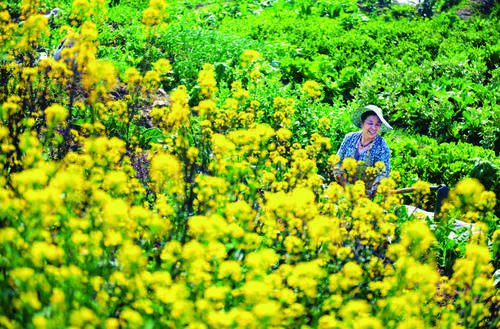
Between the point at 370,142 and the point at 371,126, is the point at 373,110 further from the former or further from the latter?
the point at 370,142

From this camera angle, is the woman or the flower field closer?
the flower field

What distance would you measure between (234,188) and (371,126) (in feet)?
8.14

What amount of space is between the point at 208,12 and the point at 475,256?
37.6 ft

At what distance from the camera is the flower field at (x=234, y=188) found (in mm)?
2336

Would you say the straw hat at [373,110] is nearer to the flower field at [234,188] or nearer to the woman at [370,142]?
the woman at [370,142]

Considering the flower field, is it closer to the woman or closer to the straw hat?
the woman

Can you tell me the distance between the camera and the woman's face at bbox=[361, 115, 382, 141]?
199 inches

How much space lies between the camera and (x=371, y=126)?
5.08m

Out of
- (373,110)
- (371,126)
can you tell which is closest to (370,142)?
(371,126)

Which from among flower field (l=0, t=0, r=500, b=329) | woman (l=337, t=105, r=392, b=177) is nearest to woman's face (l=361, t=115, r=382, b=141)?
woman (l=337, t=105, r=392, b=177)

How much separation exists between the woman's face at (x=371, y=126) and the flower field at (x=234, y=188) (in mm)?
485

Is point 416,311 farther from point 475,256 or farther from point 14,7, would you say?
point 14,7

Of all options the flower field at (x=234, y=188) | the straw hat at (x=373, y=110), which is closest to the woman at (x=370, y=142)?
the straw hat at (x=373, y=110)

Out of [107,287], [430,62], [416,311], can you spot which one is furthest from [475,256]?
[430,62]
